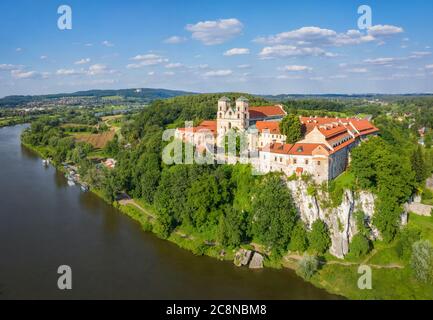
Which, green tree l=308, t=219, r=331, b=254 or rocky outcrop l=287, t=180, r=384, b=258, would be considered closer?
green tree l=308, t=219, r=331, b=254

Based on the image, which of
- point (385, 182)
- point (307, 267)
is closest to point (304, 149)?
point (385, 182)

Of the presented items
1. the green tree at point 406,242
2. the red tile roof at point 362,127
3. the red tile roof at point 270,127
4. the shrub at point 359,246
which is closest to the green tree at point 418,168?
the red tile roof at point 362,127

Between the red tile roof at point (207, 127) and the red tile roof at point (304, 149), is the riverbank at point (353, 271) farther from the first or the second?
the red tile roof at point (207, 127)

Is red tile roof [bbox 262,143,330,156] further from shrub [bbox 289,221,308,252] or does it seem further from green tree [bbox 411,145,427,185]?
green tree [bbox 411,145,427,185]

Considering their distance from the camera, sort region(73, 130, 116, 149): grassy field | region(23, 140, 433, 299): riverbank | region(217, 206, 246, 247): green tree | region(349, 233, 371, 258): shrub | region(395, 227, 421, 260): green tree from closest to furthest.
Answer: region(23, 140, 433, 299): riverbank → region(395, 227, 421, 260): green tree → region(349, 233, 371, 258): shrub → region(217, 206, 246, 247): green tree → region(73, 130, 116, 149): grassy field

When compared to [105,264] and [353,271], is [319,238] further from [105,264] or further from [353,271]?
[105,264]

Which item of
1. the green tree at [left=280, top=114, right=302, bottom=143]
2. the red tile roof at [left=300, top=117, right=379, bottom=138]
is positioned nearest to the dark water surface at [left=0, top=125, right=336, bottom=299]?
the green tree at [left=280, top=114, right=302, bottom=143]
